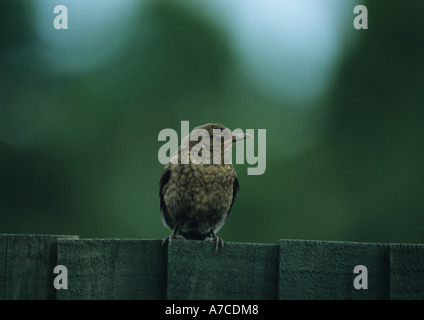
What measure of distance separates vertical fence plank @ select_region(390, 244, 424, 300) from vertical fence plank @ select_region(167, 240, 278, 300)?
0.48m

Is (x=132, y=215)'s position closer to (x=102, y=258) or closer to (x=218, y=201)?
(x=218, y=201)

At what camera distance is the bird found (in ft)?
13.8

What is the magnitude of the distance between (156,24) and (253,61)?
306cm

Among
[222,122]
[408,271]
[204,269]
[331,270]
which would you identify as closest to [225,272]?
[204,269]

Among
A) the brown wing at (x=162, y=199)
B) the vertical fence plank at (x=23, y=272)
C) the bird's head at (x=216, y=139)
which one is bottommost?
the vertical fence plank at (x=23, y=272)

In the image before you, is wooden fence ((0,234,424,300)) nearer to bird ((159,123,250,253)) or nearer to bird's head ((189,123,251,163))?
bird ((159,123,250,253))

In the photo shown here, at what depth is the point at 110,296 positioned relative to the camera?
8.57ft

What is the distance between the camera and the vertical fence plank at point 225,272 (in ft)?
8.49

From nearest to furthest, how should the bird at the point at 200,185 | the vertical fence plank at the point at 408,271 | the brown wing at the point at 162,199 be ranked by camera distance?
the vertical fence plank at the point at 408,271, the bird at the point at 200,185, the brown wing at the point at 162,199

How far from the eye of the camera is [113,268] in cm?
263

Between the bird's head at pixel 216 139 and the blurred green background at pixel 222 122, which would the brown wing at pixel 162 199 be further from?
the blurred green background at pixel 222 122

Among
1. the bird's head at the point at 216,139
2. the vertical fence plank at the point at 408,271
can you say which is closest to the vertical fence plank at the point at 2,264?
the vertical fence plank at the point at 408,271

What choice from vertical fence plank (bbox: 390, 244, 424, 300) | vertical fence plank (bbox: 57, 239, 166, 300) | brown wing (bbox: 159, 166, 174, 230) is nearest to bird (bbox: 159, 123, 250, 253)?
brown wing (bbox: 159, 166, 174, 230)

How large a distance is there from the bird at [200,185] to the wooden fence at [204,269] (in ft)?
4.74
